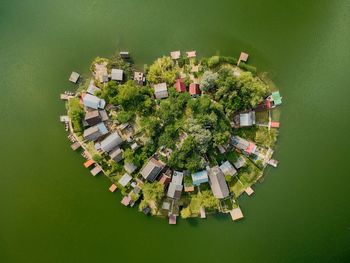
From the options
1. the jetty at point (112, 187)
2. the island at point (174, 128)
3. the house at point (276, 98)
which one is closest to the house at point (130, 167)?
the island at point (174, 128)

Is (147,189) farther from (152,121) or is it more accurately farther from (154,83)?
(154,83)

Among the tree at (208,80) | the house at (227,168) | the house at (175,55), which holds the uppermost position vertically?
the house at (175,55)

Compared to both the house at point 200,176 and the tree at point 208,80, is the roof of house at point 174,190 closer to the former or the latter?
the house at point 200,176

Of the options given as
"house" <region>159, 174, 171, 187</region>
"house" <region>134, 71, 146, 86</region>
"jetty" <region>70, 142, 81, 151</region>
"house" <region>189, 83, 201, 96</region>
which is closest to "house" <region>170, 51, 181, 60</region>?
"house" <region>189, 83, 201, 96</region>

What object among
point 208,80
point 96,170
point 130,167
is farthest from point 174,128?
point 96,170

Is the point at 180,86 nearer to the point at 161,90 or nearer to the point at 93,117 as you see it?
the point at 161,90
